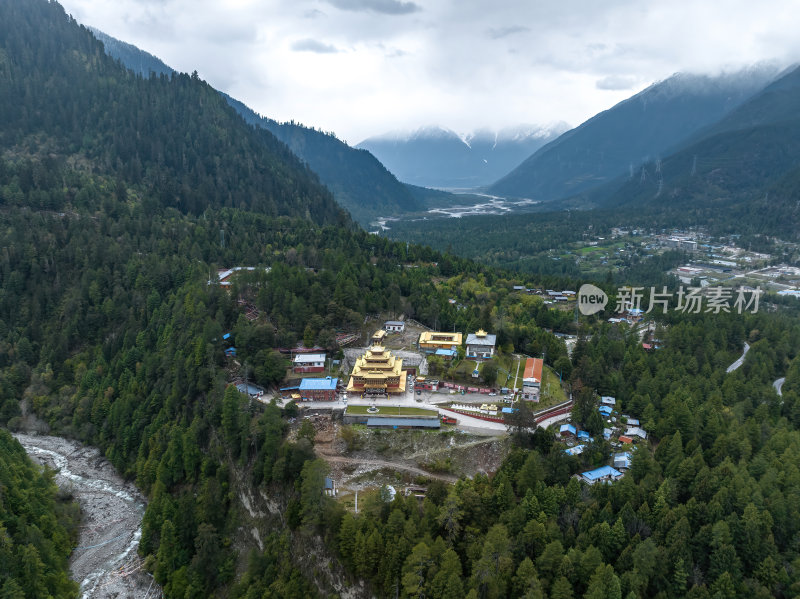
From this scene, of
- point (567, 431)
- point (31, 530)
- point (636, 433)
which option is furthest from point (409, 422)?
point (31, 530)

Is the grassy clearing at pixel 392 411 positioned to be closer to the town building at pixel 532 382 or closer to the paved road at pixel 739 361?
the town building at pixel 532 382

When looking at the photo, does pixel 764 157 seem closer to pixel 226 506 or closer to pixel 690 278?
pixel 690 278

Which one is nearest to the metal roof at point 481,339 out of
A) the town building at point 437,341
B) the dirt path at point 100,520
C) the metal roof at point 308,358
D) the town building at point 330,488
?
the town building at point 437,341

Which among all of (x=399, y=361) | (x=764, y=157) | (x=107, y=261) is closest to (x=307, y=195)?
(x=107, y=261)

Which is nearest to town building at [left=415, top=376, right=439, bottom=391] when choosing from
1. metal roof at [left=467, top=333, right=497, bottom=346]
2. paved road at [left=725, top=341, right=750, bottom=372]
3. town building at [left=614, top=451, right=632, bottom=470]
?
metal roof at [left=467, top=333, right=497, bottom=346]

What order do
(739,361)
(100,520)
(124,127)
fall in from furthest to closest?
(124,127) < (739,361) < (100,520)

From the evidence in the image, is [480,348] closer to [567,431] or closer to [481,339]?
[481,339]
